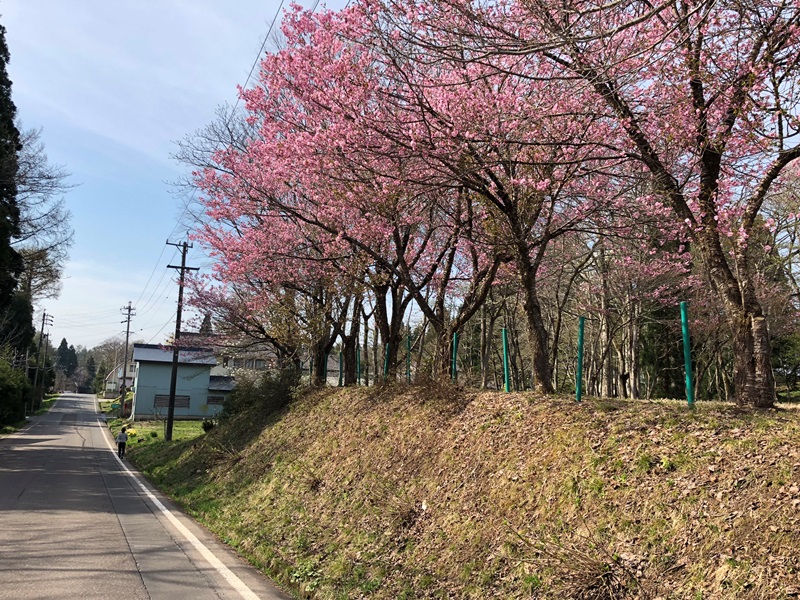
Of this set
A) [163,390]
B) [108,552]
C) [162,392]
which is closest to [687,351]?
[108,552]

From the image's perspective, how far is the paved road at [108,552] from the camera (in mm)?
6066

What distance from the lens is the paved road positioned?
239 inches

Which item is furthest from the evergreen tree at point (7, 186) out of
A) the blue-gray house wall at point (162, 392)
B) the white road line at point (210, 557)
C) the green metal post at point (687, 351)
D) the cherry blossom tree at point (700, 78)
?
the blue-gray house wall at point (162, 392)

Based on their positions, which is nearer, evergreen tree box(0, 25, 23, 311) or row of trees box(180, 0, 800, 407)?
row of trees box(180, 0, 800, 407)

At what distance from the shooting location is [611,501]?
5227 mm

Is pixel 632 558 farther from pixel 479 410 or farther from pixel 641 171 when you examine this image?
pixel 641 171

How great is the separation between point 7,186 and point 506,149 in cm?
1844

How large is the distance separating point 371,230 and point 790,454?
9211 mm

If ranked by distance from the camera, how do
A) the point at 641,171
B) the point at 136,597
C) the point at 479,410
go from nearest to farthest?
the point at 136,597 → the point at 479,410 → the point at 641,171

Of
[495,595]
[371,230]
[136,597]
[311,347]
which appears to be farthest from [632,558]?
[311,347]

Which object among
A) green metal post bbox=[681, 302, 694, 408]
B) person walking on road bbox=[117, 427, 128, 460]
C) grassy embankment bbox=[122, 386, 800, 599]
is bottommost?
person walking on road bbox=[117, 427, 128, 460]

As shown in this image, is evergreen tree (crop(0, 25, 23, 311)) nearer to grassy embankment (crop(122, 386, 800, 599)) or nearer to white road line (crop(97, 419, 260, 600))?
white road line (crop(97, 419, 260, 600))

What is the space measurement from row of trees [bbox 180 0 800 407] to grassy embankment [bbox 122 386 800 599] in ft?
5.19

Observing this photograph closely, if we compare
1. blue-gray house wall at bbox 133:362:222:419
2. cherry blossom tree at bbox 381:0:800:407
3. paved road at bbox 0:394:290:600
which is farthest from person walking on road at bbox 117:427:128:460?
blue-gray house wall at bbox 133:362:222:419
